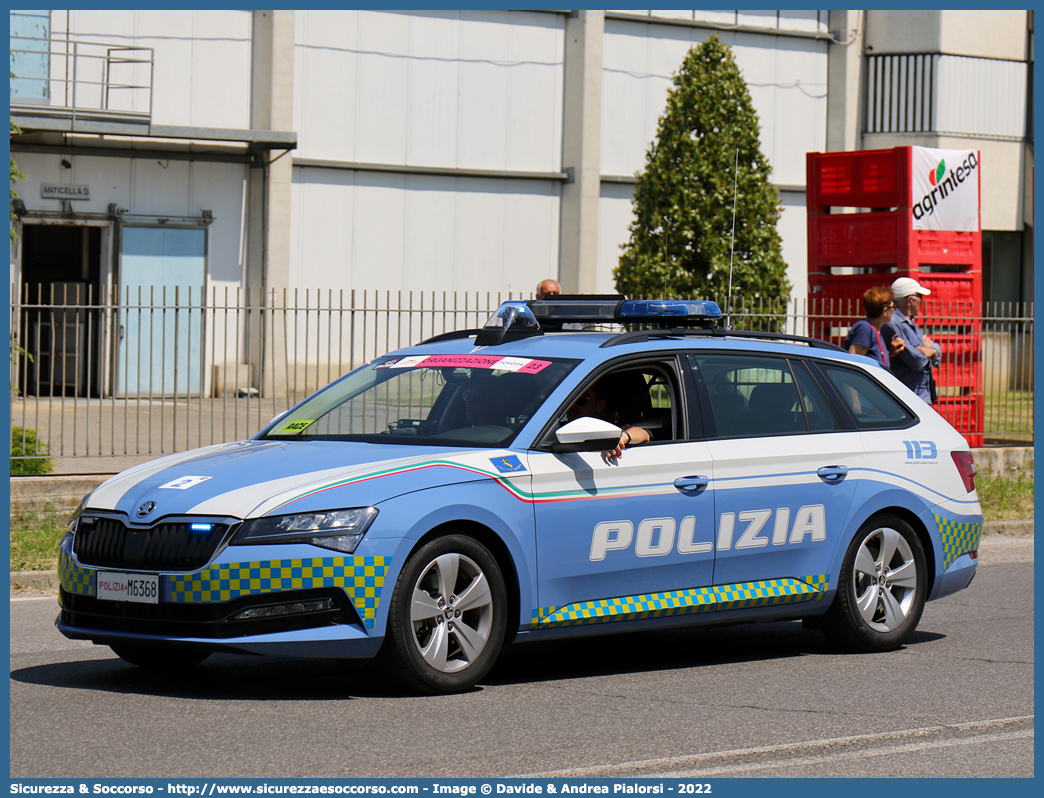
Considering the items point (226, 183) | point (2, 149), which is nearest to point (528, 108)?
point (226, 183)

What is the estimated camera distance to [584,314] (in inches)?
310

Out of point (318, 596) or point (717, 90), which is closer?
point (318, 596)

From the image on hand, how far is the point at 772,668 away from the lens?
7.29 meters

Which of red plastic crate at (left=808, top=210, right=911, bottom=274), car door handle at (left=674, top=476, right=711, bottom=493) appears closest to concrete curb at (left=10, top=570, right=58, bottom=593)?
car door handle at (left=674, top=476, right=711, bottom=493)

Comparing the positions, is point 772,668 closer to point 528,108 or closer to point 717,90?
point 717,90

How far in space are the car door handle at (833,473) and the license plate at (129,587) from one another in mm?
3469

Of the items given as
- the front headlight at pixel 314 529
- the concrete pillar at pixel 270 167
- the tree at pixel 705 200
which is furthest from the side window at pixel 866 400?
the concrete pillar at pixel 270 167

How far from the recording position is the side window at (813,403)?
774cm

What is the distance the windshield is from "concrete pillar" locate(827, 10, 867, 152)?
25.0m

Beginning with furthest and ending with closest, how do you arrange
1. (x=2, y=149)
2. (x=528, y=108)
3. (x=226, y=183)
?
(x=528, y=108) < (x=226, y=183) < (x=2, y=149)

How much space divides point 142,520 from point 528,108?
22697 millimetres

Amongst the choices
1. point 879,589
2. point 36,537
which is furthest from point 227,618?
point 36,537

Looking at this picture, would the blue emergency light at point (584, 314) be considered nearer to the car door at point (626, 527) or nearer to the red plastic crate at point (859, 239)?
the car door at point (626, 527)

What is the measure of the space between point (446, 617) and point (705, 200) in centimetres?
1690
